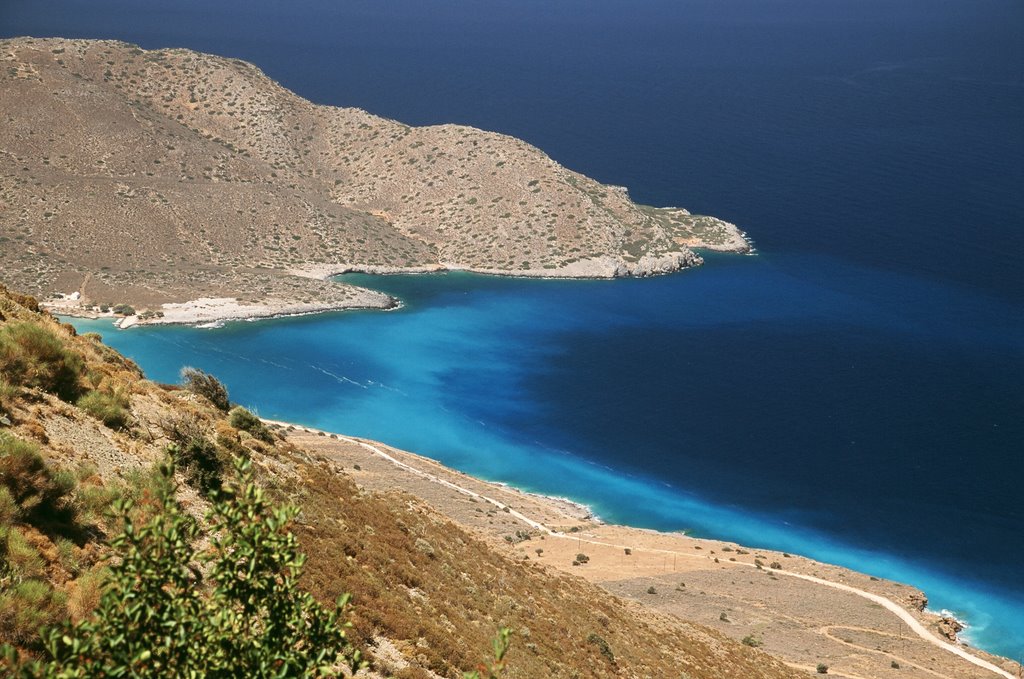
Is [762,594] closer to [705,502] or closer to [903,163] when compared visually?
[705,502]

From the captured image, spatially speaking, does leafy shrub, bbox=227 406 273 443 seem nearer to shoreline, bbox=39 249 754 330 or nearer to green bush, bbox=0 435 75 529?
green bush, bbox=0 435 75 529

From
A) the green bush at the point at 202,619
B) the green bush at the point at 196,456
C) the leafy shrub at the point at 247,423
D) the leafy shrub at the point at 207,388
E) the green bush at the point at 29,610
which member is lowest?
the green bush at the point at 29,610

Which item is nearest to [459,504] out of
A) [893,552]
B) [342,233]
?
[893,552]

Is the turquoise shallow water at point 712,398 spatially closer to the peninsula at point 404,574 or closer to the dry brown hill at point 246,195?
the dry brown hill at point 246,195

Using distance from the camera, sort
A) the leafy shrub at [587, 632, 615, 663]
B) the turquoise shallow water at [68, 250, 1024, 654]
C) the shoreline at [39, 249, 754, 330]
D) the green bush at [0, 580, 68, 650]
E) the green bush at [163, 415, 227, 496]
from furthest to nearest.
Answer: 1. the shoreline at [39, 249, 754, 330]
2. the turquoise shallow water at [68, 250, 1024, 654]
3. the leafy shrub at [587, 632, 615, 663]
4. the green bush at [163, 415, 227, 496]
5. the green bush at [0, 580, 68, 650]

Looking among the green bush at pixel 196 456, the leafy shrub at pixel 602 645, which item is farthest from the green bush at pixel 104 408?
the leafy shrub at pixel 602 645

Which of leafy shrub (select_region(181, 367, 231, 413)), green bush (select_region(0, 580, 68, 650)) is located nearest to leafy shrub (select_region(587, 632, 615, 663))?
leafy shrub (select_region(181, 367, 231, 413))
